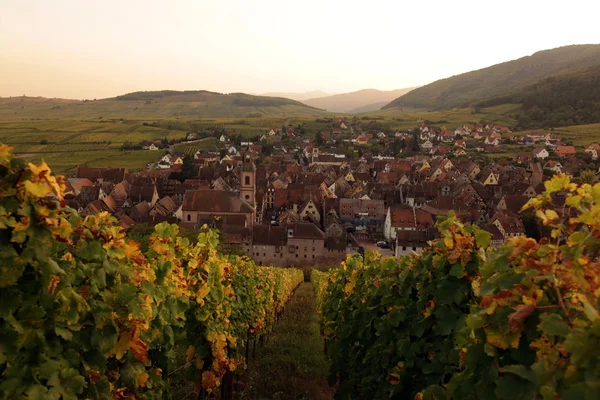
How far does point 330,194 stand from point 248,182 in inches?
1100

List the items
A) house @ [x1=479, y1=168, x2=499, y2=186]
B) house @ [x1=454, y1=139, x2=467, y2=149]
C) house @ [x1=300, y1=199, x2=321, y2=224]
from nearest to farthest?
house @ [x1=300, y1=199, x2=321, y2=224] → house @ [x1=479, y1=168, x2=499, y2=186] → house @ [x1=454, y1=139, x2=467, y2=149]

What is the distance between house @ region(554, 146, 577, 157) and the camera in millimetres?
119644

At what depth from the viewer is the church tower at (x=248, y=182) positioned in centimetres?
6825

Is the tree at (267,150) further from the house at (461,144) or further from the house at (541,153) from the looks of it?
the house at (541,153)

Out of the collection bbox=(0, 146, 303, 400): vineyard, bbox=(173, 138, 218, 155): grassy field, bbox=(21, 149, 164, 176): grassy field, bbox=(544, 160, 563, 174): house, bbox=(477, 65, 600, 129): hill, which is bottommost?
bbox=(544, 160, 563, 174): house

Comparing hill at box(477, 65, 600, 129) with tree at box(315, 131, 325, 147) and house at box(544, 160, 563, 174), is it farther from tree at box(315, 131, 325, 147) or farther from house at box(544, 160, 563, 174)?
tree at box(315, 131, 325, 147)

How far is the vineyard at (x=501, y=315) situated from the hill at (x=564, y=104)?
7446 inches

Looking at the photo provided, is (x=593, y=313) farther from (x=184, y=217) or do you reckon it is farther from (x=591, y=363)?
(x=184, y=217)

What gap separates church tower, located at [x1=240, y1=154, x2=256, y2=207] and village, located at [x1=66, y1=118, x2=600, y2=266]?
0.52 feet

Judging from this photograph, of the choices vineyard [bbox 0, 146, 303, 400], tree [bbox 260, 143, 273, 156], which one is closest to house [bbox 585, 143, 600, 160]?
tree [bbox 260, 143, 273, 156]

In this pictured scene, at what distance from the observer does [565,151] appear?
121188 millimetres

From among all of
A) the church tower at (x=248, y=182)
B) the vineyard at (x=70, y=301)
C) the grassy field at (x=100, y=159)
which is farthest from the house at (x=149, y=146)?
the vineyard at (x=70, y=301)

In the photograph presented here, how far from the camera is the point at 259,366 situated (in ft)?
49.6

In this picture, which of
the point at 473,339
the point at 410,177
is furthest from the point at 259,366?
the point at 410,177
